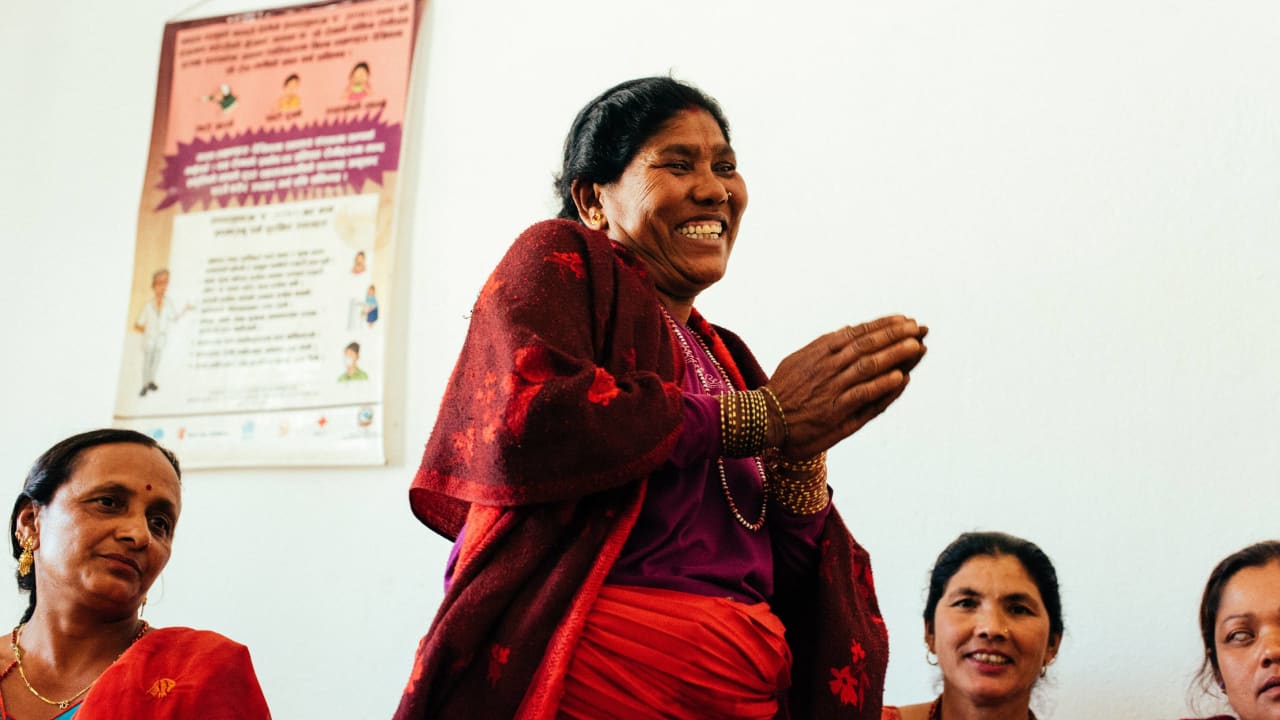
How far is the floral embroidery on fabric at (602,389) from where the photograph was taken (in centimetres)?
138

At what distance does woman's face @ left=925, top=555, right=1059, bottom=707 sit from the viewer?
2521 mm

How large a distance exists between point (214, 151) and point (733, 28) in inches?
60.1

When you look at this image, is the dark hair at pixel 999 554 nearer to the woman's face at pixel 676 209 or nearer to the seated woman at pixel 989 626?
the seated woman at pixel 989 626

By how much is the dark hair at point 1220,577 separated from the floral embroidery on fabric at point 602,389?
1.59 m

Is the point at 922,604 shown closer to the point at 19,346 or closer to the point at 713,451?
the point at 713,451

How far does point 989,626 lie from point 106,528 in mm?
1678

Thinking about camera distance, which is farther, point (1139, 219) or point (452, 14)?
point (452, 14)

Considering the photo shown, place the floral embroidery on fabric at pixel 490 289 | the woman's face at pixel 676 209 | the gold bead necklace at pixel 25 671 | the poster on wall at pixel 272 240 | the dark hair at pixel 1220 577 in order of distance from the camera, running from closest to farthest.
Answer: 1. the floral embroidery on fabric at pixel 490 289
2. the woman's face at pixel 676 209
3. the gold bead necklace at pixel 25 671
4. the dark hair at pixel 1220 577
5. the poster on wall at pixel 272 240

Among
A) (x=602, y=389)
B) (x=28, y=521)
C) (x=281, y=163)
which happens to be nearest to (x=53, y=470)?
(x=28, y=521)

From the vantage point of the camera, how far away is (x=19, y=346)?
12.2 ft

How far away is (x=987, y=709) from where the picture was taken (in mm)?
2516

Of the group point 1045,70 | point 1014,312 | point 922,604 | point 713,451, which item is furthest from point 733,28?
point 713,451

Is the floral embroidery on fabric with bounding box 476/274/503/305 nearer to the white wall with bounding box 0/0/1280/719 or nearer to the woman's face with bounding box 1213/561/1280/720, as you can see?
the white wall with bounding box 0/0/1280/719

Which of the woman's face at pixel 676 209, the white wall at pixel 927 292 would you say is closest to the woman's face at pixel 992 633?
the white wall at pixel 927 292
